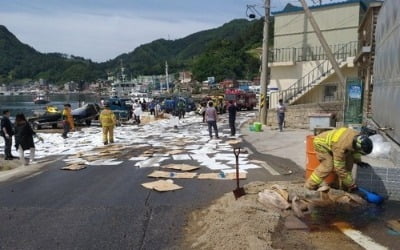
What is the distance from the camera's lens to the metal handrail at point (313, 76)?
2749cm

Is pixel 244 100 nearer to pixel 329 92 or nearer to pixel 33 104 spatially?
pixel 329 92

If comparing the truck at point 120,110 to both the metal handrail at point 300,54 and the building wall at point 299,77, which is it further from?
the metal handrail at point 300,54

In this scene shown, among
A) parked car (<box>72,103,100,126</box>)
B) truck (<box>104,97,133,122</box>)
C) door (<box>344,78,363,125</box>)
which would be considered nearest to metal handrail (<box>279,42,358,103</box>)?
door (<box>344,78,363,125</box>)

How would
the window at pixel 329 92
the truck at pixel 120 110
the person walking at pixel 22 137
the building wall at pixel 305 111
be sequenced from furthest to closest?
the truck at pixel 120 110
the window at pixel 329 92
the building wall at pixel 305 111
the person walking at pixel 22 137

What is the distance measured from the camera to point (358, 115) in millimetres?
18125

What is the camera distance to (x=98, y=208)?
23.4ft

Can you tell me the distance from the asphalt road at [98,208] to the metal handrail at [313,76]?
17661mm

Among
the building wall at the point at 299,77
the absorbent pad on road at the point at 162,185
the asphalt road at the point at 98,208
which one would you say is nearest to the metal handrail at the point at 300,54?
the building wall at the point at 299,77

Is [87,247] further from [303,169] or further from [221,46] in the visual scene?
[221,46]

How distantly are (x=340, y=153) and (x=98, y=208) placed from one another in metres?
4.04

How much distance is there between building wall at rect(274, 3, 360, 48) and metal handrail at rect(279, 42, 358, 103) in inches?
27.6

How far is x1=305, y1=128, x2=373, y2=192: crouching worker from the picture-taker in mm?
6742

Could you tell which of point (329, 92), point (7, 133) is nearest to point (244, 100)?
point (329, 92)

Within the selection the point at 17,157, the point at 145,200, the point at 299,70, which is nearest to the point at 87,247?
the point at 145,200
